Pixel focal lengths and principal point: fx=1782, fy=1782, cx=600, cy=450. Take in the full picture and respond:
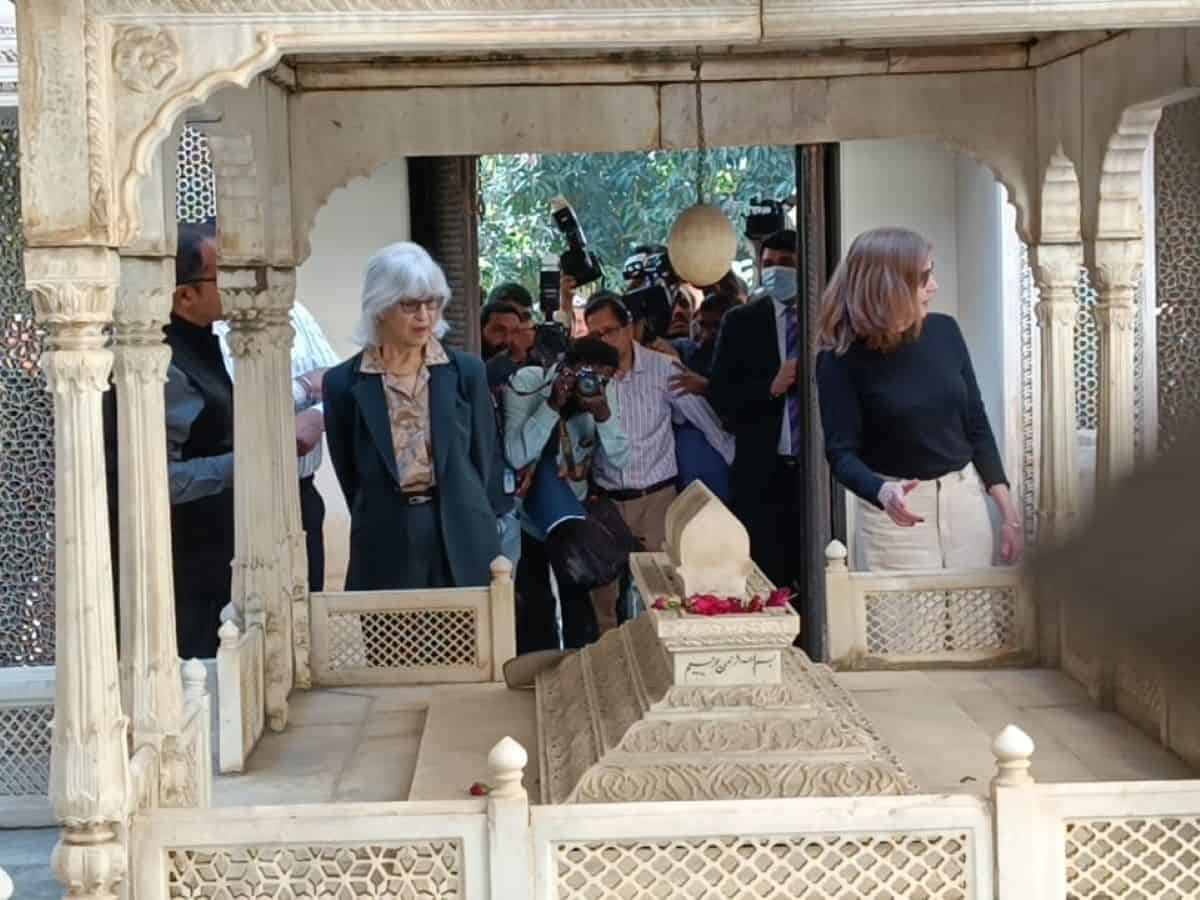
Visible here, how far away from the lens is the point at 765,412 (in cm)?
1022

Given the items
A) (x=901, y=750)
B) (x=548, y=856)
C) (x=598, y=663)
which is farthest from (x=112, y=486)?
(x=548, y=856)

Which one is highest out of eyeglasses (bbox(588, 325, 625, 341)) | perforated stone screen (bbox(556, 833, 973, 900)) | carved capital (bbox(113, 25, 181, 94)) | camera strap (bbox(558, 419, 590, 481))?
carved capital (bbox(113, 25, 181, 94))

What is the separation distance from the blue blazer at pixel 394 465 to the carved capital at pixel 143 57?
154 inches

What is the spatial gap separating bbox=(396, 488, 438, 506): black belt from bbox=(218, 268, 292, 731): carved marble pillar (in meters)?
0.85

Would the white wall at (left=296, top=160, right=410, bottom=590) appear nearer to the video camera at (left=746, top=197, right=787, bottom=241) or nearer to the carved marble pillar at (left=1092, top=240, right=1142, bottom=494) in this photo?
the video camera at (left=746, top=197, right=787, bottom=241)

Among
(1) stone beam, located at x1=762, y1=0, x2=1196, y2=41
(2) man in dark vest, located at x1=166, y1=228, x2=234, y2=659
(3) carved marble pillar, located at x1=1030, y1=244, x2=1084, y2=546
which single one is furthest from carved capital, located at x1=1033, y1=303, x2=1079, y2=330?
(2) man in dark vest, located at x1=166, y1=228, x2=234, y2=659

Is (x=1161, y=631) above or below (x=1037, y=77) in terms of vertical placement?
below

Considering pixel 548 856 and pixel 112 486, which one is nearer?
pixel 548 856

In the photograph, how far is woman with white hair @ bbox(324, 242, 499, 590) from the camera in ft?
27.1

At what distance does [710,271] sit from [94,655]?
423cm

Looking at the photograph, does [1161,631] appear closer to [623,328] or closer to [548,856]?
[548,856]

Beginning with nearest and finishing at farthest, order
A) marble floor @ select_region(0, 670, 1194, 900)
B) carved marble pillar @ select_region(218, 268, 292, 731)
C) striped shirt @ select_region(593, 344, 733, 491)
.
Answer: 1. marble floor @ select_region(0, 670, 1194, 900)
2. carved marble pillar @ select_region(218, 268, 292, 731)
3. striped shirt @ select_region(593, 344, 733, 491)

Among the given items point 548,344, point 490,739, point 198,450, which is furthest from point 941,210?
point 490,739

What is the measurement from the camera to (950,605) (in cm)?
805
